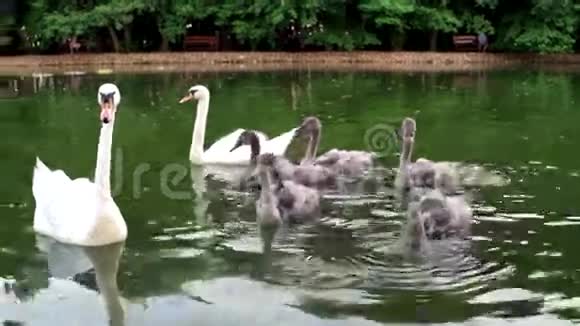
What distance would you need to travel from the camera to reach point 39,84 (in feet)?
77.2

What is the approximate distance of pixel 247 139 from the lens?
36.1 feet

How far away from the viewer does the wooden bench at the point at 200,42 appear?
32.6 metres

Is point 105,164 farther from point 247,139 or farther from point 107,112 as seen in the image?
point 247,139

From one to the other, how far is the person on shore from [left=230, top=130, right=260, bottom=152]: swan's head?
21319 mm

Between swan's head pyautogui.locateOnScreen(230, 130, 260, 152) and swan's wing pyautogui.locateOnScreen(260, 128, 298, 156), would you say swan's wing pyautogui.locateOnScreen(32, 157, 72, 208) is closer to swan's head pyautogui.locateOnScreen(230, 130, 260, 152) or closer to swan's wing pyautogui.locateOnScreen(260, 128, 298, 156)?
swan's head pyautogui.locateOnScreen(230, 130, 260, 152)

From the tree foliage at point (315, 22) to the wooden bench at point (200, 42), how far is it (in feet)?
0.97

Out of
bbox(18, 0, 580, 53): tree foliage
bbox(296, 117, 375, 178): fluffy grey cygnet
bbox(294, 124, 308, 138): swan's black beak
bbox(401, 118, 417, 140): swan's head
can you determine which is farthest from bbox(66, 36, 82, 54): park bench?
bbox(401, 118, 417, 140): swan's head

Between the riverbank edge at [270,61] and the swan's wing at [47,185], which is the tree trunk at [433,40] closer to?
the riverbank edge at [270,61]

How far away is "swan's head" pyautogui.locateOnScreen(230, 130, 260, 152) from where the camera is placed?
10.8 meters

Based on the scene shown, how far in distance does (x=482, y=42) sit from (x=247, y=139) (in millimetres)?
21412

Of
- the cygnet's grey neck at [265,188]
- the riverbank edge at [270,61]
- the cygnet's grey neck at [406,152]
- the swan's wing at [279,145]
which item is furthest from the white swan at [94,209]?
the riverbank edge at [270,61]

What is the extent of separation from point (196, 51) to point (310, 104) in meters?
14.4

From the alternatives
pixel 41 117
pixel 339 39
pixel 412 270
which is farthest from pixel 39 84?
pixel 412 270

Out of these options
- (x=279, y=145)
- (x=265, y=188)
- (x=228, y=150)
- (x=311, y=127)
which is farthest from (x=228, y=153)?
(x=265, y=188)
